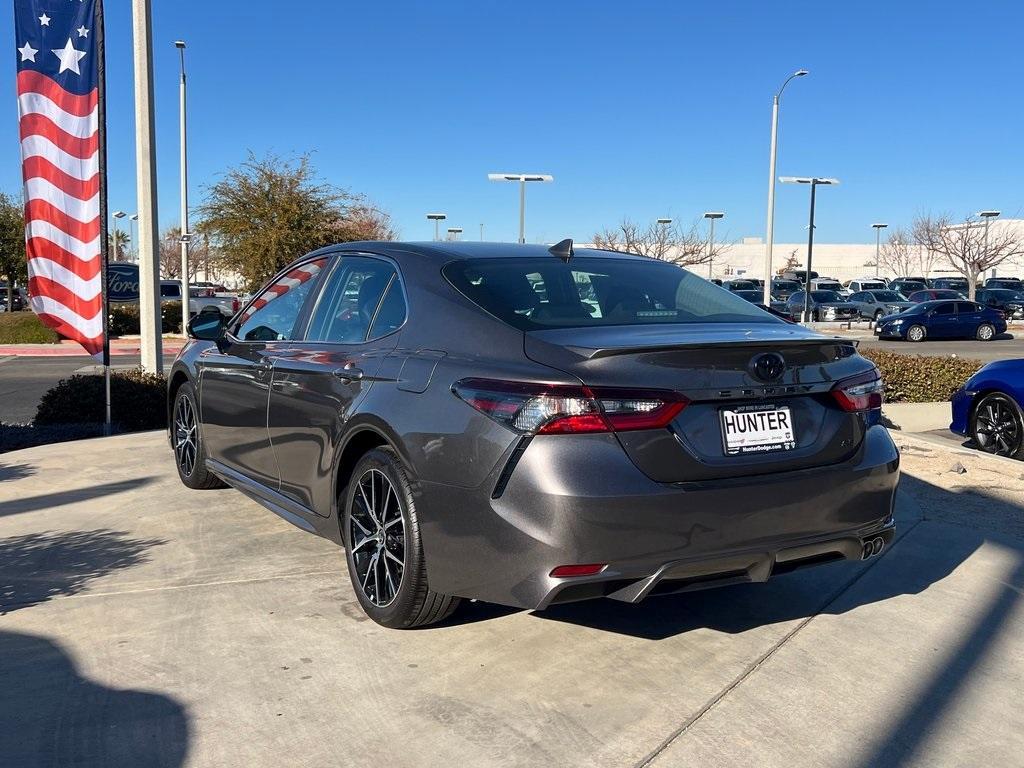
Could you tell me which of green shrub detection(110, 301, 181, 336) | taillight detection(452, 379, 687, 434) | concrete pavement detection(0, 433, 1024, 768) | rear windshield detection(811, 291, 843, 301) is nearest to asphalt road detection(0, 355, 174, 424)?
green shrub detection(110, 301, 181, 336)

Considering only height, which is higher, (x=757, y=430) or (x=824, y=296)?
(x=824, y=296)

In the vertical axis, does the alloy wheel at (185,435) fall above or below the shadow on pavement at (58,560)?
above

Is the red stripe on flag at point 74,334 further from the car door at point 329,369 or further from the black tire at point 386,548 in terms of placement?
the black tire at point 386,548

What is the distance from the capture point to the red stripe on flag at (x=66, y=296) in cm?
820

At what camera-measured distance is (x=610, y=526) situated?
122 inches

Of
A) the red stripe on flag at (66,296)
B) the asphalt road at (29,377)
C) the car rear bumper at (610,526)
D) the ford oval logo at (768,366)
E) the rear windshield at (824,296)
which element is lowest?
the asphalt road at (29,377)

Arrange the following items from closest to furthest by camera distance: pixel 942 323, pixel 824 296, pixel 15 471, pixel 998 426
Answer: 1. pixel 15 471
2. pixel 998 426
3. pixel 942 323
4. pixel 824 296

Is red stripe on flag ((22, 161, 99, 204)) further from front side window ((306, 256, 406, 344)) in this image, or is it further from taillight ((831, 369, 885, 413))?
taillight ((831, 369, 885, 413))

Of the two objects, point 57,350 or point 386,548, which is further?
point 57,350

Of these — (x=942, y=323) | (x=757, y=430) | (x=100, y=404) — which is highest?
(x=757, y=430)

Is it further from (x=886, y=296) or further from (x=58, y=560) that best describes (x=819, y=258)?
(x=58, y=560)

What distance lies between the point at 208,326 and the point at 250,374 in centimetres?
78

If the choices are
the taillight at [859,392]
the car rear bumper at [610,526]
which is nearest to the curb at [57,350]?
the car rear bumper at [610,526]

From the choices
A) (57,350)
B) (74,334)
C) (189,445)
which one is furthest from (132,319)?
(189,445)
